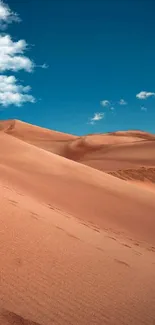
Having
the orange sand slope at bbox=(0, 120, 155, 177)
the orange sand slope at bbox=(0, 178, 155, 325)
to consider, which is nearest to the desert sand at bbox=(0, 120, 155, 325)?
the orange sand slope at bbox=(0, 178, 155, 325)

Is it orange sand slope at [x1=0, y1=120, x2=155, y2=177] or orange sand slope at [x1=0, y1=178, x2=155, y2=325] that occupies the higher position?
orange sand slope at [x1=0, y1=120, x2=155, y2=177]

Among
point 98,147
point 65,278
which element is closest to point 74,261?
point 65,278

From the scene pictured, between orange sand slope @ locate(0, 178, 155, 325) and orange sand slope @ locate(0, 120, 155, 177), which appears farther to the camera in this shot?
orange sand slope @ locate(0, 120, 155, 177)

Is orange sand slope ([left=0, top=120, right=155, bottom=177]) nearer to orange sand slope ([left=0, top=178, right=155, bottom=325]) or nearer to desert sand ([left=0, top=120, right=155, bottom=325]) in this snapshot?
desert sand ([left=0, top=120, right=155, bottom=325])

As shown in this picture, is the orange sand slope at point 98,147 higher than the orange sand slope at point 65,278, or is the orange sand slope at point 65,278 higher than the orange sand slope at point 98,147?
the orange sand slope at point 98,147

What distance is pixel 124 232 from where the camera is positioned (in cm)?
691

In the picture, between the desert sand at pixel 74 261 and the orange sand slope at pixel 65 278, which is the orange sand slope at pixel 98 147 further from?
the orange sand slope at pixel 65 278

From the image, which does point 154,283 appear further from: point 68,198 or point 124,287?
point 68,198

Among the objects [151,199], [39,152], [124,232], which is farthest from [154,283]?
[39,152]

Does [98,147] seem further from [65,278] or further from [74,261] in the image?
[65,278]

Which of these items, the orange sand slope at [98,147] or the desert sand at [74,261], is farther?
the orange sand slope at [98,147]

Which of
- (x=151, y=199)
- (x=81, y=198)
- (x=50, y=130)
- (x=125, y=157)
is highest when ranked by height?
(x=50, y=130)

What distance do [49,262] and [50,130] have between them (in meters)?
61.3

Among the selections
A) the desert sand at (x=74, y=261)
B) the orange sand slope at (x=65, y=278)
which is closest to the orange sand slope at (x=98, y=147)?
the desert sand at (x=74, y=261)
